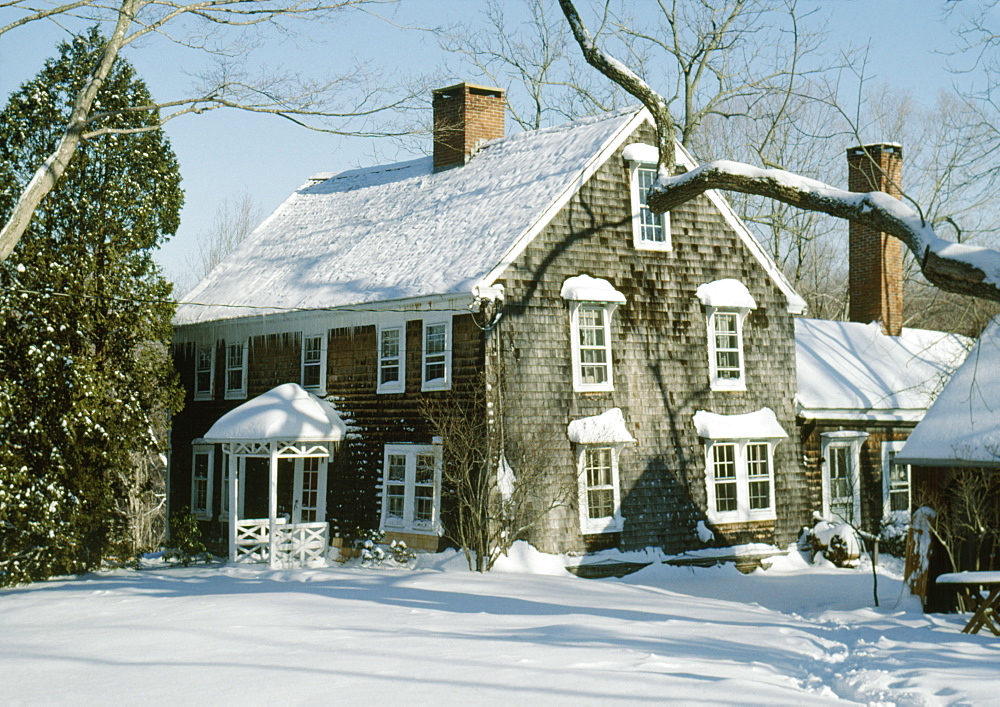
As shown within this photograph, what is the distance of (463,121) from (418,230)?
143 inches

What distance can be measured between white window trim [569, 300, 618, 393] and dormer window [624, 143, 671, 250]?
1.77 meters

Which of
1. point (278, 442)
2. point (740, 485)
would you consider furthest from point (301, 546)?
point (740, 485)

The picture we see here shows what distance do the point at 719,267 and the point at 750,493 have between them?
15.8ft

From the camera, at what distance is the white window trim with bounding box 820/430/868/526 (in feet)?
79.4

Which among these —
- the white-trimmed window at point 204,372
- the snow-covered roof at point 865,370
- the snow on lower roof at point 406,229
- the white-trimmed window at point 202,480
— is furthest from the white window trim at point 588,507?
the white-trimmed window at point 204,372

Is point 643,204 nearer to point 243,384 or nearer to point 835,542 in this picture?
point 835,542

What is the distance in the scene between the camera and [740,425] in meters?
22.4

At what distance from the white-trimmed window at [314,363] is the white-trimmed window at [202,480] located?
12.5ft

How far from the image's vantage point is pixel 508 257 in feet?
65.0

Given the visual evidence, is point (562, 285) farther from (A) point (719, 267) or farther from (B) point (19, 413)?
(B) point (19, 413)

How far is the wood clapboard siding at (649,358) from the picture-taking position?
65.7 feet

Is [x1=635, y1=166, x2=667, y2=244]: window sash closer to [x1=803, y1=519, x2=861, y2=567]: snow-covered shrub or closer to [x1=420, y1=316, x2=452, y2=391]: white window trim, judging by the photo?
[x1=420, y1=316, x2=452, y2=391]: white window trim

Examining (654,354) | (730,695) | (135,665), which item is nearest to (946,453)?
(654,354)

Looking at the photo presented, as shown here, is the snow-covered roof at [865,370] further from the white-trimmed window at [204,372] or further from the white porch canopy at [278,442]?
the white-trimmed window at [204,372]
